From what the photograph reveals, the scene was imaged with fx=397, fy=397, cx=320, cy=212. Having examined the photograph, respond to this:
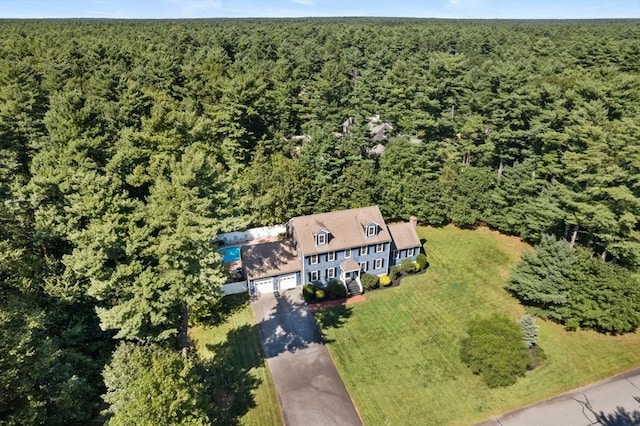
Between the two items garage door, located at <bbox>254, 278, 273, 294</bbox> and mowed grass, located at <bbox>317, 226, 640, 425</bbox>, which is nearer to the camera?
mowed grass, located at <bbox>317, 226, 640, 425</bbox>

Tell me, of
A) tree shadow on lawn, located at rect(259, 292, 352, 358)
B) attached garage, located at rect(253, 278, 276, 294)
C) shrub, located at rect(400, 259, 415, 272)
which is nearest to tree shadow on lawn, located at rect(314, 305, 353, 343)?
tree shadow on lawn, located at rect(259, 292, 352, 358)

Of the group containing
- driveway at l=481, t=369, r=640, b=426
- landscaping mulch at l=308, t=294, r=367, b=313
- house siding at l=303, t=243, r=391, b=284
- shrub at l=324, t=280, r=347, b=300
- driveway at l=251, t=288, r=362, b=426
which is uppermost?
house siding at l=303, t=243, r=391, b=284

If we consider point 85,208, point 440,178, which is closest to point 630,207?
point 440,178

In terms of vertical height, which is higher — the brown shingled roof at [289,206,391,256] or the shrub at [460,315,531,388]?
the brown shingled roof at [289,206,391,256]

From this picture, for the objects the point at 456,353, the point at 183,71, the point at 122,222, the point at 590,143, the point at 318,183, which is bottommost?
the point at 456,353

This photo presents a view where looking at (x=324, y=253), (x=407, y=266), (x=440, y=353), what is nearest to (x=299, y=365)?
(x=324, y=253)

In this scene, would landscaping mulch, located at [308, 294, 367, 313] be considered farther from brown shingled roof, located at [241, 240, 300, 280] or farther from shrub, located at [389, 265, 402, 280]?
shrub, located at [389, 265, 402, 280]

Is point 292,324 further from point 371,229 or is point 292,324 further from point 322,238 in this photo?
point 371,229

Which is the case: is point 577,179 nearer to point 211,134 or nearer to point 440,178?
point 440,178
